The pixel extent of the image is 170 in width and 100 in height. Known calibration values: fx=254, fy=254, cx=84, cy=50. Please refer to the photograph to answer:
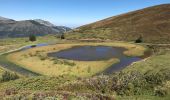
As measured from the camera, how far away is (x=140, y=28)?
386 feet

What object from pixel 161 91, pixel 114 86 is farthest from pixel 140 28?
pixel 114 86

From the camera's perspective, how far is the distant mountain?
104306 mm

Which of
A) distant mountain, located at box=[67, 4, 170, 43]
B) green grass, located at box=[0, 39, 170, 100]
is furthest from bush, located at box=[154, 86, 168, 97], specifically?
distant mountain, located at box=[67, 4, 170, 43]

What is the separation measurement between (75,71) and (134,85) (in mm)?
27252

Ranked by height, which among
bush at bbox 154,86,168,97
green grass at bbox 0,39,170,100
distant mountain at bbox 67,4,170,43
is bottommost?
bush at bbox 154,86,168,97

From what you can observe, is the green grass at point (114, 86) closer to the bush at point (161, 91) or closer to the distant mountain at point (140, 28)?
the bush at point (161, 91)

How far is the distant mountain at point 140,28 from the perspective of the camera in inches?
4107

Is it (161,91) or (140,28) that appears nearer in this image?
(161,91)

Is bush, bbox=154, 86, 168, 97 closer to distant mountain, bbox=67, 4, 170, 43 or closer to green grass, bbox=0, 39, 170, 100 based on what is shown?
green grass, bbox=0, 39, 170, 100

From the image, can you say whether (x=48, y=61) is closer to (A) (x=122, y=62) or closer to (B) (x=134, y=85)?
(A) (x=122, y=62)

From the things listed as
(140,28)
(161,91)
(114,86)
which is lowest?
(161,91)

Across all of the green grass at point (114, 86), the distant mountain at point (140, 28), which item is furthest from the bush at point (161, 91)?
the distant mountain at point (140, 28)

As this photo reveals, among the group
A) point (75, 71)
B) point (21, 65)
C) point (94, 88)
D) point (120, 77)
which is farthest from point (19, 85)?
point (21, 65)

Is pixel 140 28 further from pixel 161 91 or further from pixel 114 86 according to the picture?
pixel 114 86
